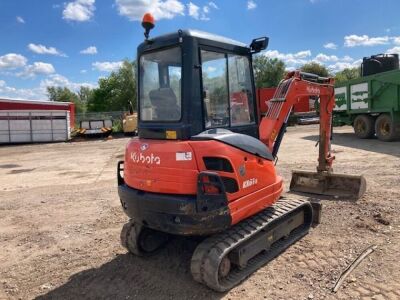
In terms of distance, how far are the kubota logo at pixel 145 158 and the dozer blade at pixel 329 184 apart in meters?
4.27

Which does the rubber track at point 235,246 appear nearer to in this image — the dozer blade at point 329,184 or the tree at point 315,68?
the dozer blade at point 329,184

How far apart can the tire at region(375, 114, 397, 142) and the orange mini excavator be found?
1171 centimetres

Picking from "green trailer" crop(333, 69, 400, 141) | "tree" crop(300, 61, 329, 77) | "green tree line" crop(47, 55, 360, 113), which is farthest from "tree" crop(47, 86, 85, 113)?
"green trailer" crop(333, 69, 400, 141)

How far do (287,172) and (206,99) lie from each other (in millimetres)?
6279

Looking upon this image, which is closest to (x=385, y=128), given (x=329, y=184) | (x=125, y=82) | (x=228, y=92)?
(x=329, y=184)

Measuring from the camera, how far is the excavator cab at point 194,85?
14.0ft

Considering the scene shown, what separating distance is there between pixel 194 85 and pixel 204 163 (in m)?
0.82

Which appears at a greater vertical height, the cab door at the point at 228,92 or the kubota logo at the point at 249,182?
the cab door at the point at 228,92

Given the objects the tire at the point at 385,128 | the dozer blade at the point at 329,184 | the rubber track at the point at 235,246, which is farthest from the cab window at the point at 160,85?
the tire at the point at 385,128

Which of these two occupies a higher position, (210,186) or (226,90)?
(226,90)

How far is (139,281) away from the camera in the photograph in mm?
4570

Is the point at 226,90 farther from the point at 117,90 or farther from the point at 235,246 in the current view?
the point at 117,90

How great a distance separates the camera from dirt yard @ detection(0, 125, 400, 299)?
4.25 metres

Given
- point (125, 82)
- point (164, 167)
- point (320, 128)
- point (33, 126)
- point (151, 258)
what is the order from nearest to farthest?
point (164, 167)
point (151, 258)
point (320, 128)
point (33, 126)
point (125, 82)
